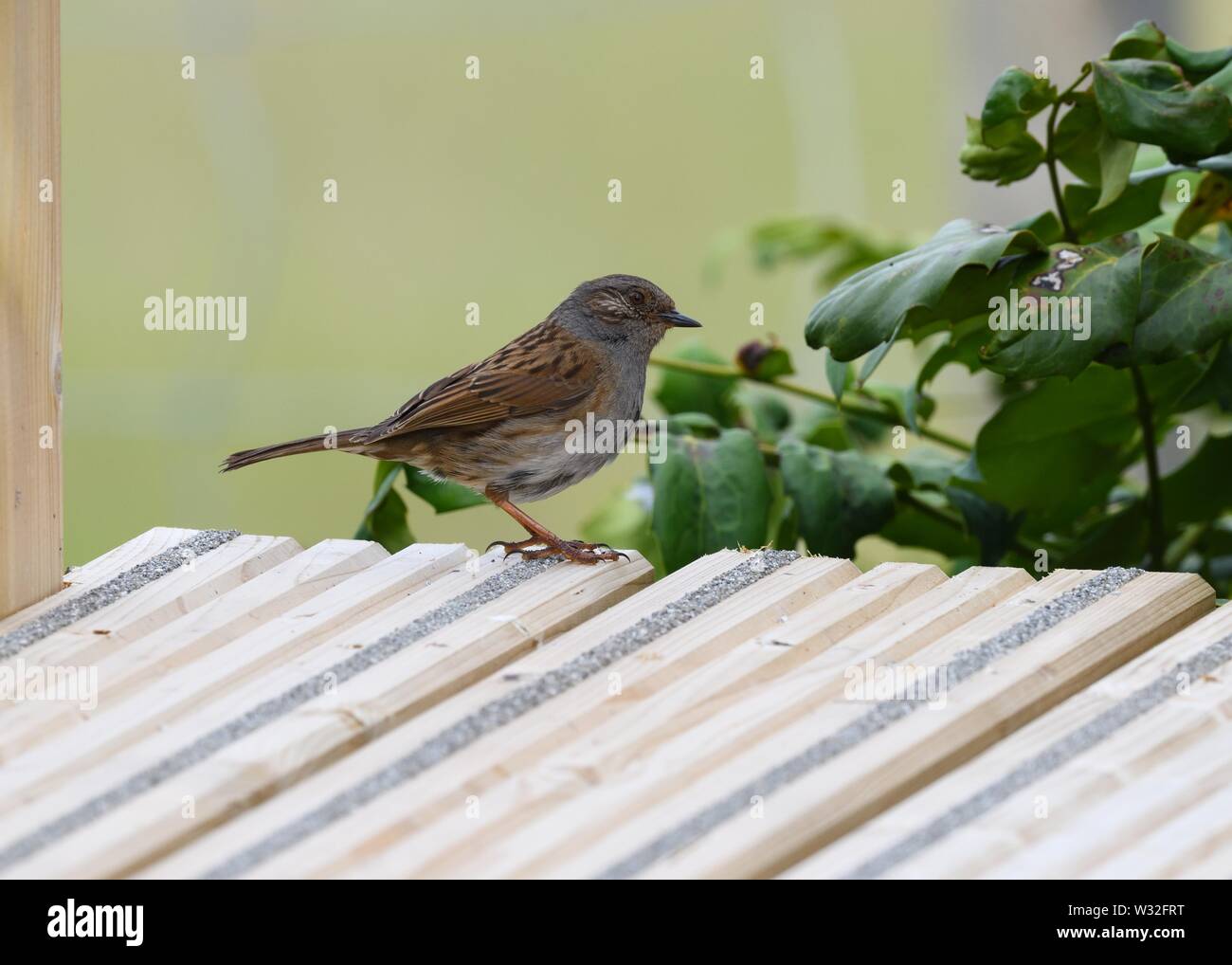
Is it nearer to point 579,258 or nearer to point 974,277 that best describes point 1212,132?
point 974,277

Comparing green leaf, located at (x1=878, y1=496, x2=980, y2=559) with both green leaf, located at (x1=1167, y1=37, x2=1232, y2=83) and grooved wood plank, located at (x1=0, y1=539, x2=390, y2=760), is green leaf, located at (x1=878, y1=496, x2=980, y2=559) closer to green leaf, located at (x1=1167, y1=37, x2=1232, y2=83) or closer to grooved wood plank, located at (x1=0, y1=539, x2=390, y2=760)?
green leaf, located at (x1=1167, y1=37, x2=1232, y2=83)

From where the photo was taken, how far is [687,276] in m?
13.3

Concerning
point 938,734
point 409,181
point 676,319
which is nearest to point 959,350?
point 676,319

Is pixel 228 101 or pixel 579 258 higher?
pixel 228 101

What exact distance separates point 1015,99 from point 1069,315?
0.67 meters

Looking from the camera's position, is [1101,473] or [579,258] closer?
[1101,473]

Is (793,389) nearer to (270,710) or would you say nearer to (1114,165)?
(1114,165)

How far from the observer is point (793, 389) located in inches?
165

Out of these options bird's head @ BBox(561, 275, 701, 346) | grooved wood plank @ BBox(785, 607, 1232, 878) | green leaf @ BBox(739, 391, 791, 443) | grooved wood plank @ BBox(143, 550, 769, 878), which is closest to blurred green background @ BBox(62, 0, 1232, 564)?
green leaf @ BBox(739, 391, 791, 443)

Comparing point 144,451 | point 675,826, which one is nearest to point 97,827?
point 675,826

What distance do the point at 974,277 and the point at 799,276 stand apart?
32.9 ft

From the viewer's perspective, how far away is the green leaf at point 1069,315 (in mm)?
3035

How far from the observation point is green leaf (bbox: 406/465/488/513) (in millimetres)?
4070

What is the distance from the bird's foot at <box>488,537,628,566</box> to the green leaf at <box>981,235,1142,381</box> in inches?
36.4
